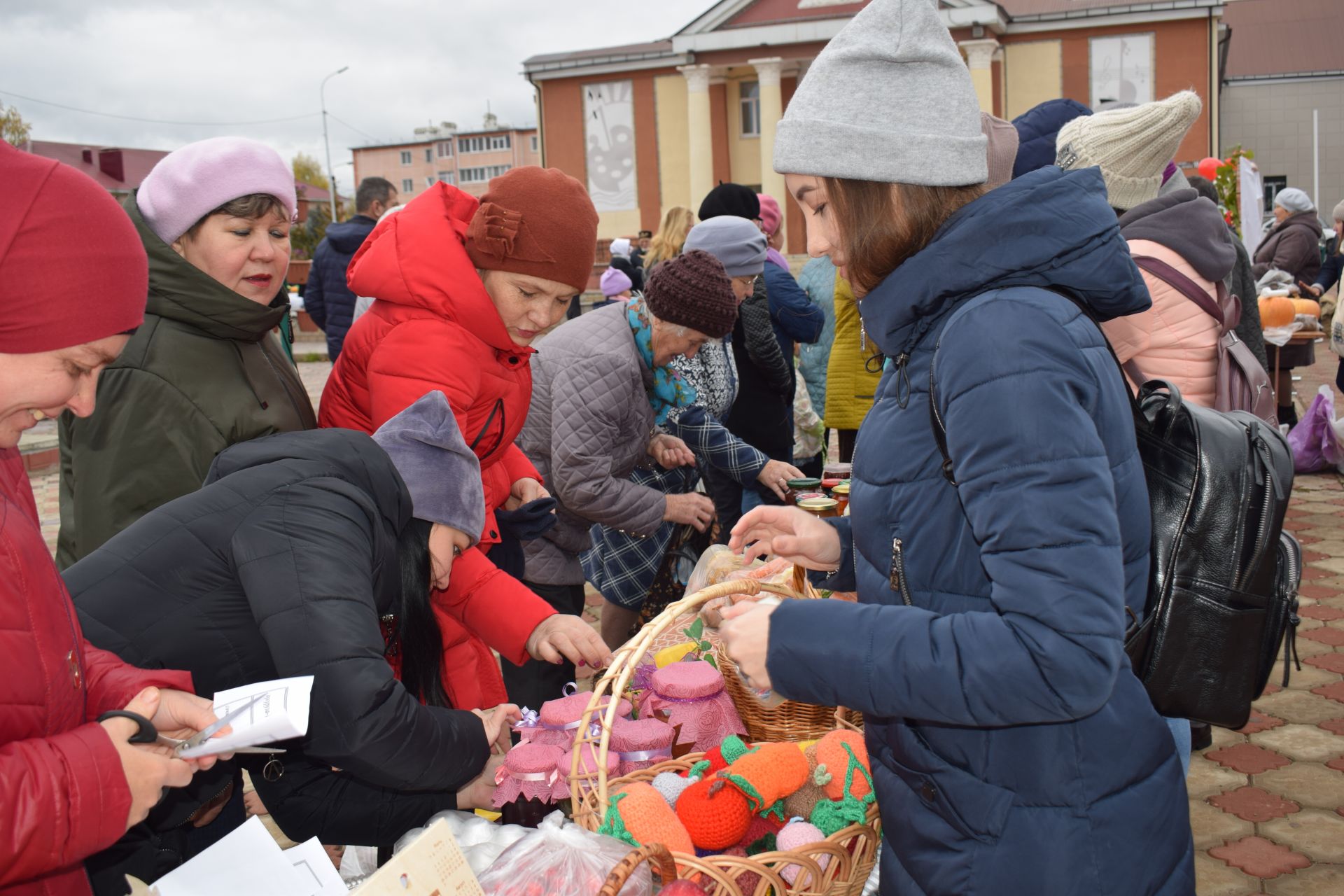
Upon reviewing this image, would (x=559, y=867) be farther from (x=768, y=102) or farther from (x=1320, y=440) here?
(x=768, y=102)

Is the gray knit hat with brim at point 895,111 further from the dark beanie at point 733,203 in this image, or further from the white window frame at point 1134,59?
the white window frame at point 1134,59

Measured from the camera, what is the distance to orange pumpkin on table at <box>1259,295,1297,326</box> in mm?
7566

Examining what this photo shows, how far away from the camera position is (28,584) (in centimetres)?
130

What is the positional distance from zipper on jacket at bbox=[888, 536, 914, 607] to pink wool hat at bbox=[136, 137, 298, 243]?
69.4 inches

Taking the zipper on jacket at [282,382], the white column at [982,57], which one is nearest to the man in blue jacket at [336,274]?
the zipper on jacket at [282,382]

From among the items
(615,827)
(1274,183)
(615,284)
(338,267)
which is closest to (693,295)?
(615,827)

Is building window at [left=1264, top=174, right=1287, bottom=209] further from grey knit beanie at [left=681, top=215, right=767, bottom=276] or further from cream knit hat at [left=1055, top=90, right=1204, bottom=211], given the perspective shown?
cream knit hat at [left=1055, top=90, right=1204, bottom=211]

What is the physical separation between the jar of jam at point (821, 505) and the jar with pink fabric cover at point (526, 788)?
1.49 metres

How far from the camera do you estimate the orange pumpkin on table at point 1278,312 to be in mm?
7566

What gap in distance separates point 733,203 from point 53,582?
4444mm

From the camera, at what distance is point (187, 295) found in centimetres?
219

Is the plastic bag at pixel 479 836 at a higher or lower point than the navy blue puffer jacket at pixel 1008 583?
lower

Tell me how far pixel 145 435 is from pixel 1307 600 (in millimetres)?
5218

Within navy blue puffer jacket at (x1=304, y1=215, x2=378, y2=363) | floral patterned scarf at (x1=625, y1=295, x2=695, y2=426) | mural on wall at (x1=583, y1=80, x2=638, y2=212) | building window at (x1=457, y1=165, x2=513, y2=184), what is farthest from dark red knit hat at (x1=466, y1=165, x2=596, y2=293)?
building window at (x1=457, y1=165, x2=513, y2=184)
